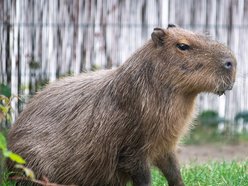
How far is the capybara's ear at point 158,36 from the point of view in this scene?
505 centimetres

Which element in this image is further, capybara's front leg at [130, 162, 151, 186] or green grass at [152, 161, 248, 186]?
green grass at [152, 161, 248, 186]

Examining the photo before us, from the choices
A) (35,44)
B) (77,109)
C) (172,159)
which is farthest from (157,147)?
(35,44)

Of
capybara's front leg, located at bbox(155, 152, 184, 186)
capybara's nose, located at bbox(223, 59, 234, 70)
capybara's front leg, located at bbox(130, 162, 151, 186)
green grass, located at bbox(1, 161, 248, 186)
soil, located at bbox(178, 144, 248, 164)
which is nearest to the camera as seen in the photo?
capybara's nose, located at bbox(223, 59, 234, 70)

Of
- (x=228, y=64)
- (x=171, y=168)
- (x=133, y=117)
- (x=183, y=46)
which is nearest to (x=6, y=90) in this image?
(x=171, y=168)

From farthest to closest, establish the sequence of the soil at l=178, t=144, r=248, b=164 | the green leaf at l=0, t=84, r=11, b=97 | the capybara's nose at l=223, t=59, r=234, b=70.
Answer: the soil at l=178, t=144, r=248, b=164, the green leaf at l=0, t=84, r=11, b=97, the capybara's nose at l=223, t=59, r=234, b=70

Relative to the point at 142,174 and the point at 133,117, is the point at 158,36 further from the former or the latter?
the point at 142,174

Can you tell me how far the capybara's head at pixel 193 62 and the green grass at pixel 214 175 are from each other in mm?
877

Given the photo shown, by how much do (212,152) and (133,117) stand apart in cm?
434

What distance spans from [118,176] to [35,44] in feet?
13.3

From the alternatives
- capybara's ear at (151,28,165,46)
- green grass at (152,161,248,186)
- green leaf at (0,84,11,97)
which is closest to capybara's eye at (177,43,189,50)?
capybara's ear at (151,28,165,46)

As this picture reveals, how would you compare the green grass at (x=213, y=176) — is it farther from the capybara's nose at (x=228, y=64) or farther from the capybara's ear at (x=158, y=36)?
the capybara's ear at (x=158, y=36)

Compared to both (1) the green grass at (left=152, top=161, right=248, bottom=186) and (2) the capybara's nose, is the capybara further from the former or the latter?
(1) the green grass at (left=152, top=161, right=248, bottom=186)

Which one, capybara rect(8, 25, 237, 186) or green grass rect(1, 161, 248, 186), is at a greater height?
capybara rect(8, 25, 237, 186)

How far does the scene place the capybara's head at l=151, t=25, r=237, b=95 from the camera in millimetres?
4883
